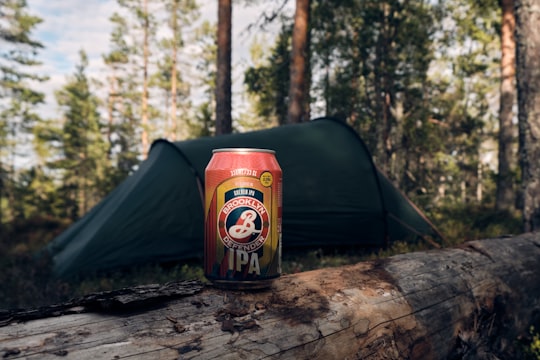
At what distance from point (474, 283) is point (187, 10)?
2751 cm

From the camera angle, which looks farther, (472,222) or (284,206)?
(472,222)

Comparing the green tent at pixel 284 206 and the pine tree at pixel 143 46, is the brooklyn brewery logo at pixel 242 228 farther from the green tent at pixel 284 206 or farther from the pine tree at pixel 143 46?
the pine tree at pixel 143 46

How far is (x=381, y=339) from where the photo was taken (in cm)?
198

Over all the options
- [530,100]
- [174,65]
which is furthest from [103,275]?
[174,65]

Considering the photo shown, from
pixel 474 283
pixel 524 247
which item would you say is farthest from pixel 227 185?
pixel 524 247

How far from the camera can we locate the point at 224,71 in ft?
34.7

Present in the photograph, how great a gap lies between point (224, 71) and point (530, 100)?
698 centimetres

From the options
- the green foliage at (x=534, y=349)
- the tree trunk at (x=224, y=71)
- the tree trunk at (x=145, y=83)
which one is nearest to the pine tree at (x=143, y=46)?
the tree trunk at (x=145, y=83)

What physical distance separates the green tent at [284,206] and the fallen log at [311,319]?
296cm

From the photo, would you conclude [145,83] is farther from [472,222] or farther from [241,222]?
[241,222]

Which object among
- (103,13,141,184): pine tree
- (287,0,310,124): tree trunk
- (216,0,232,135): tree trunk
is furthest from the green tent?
(103,13,141,184): pine tree

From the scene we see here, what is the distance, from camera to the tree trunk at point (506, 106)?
39.1ft

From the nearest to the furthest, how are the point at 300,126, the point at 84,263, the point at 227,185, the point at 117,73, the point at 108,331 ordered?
the point at 108,331 → the point at 227,185 → the point at 84,263 → the point at 300,126 → the point at 117,73

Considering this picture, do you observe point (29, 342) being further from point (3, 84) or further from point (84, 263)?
point (3, 84)
